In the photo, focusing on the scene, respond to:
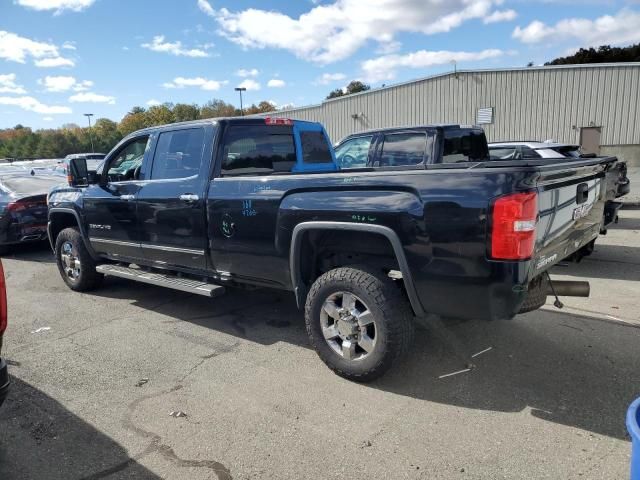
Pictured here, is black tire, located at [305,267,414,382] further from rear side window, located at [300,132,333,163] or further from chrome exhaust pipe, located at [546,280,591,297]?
rear side window, located at [300,132,333,163]

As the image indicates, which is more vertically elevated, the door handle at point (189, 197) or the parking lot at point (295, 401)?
the door handle at point (189, 197)

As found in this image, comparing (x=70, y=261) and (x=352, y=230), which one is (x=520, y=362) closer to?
(x=352, y=230)

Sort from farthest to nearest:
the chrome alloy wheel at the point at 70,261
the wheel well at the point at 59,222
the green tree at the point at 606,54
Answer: the green tree at the point at 606,54, the wheel well at the point at 59,222, the chrome alloy wheel at the point at 70,261

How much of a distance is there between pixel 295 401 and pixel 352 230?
128 centimetres

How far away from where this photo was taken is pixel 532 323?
476 cm

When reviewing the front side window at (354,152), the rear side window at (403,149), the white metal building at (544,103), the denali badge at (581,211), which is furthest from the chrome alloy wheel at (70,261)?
the white metal building at (544,103)

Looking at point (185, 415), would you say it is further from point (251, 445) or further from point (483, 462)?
point (483, 462)

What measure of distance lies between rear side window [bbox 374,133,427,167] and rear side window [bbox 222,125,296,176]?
6.61 feet

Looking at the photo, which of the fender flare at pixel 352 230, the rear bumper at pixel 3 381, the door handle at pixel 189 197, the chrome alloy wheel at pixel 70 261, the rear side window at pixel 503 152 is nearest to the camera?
the rear bumper at pixel 3 381

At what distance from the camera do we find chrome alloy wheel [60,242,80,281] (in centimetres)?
634

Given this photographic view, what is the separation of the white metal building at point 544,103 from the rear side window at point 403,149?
20.5m

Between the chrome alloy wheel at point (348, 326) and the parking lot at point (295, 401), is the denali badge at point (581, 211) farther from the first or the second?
the chrome alloy wheel at point (348, 326)

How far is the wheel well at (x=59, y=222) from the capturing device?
21.5ft

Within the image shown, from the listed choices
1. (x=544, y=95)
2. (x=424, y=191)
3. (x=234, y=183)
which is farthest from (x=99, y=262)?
(x=544, y=95)
